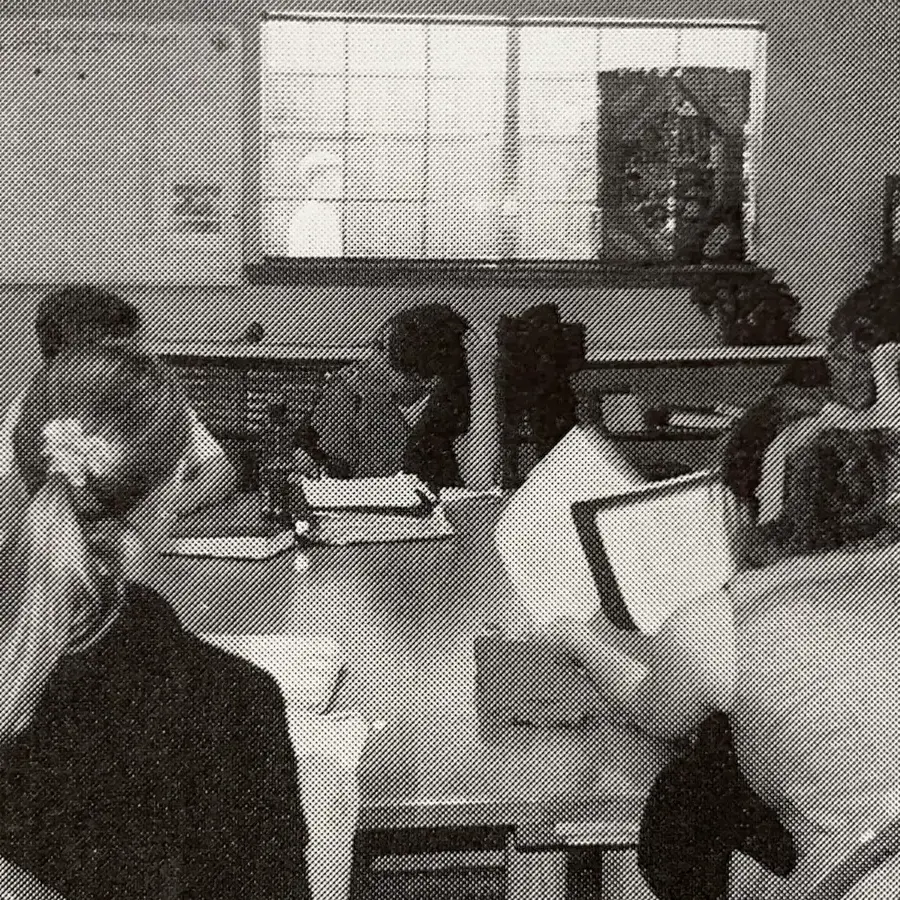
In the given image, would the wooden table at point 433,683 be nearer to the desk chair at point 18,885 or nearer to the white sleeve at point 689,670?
the white sleeve at point 689,670

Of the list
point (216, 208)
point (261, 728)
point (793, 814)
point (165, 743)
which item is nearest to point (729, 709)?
point (793, 814)

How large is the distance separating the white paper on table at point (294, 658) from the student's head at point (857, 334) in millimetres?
645

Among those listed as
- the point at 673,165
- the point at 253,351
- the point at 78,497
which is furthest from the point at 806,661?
the point at 78,497

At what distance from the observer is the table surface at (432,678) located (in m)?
1.12

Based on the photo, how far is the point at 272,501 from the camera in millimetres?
1222

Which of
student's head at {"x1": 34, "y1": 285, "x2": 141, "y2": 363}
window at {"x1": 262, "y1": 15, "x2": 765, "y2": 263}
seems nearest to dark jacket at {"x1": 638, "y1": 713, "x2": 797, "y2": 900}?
window at {"x1": 262, "y1": 15, "x2": 765, "y2": 263}

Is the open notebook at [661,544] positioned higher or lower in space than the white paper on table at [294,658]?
higher

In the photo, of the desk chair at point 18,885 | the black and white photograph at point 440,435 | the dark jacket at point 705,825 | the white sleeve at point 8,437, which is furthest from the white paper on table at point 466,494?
the desk chair at point 18,885

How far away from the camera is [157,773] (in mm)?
1202

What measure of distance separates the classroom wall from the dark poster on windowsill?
40 millimetres

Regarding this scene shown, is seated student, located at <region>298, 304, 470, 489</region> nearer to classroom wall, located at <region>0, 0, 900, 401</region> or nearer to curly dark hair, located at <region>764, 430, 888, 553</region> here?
classroom wall, located at <region>0, 0, 900, 401</region>

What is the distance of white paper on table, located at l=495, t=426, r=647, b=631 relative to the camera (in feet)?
4.03

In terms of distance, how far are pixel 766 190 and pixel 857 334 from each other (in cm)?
19

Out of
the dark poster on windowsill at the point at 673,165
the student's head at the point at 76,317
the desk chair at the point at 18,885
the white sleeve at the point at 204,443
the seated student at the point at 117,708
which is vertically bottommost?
the desk chair at the point at 18,885
